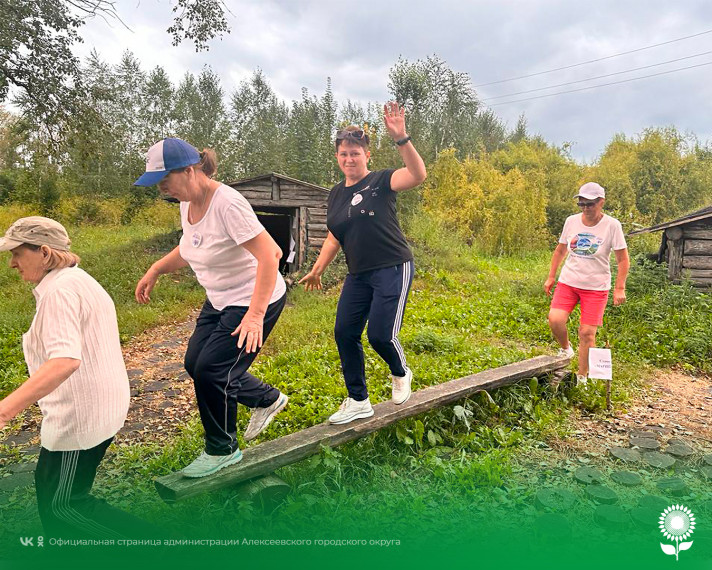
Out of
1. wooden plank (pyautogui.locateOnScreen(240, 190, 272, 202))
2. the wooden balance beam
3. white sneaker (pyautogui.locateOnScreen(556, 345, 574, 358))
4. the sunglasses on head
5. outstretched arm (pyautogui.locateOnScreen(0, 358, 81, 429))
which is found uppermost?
wooden plank (pyautogui.locateOnScreen(240, 190, 272, 202))

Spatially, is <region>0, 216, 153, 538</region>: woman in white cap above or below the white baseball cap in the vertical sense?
below

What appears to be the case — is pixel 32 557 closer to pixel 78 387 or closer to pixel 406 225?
pixel 78 387

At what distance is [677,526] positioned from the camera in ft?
10.2

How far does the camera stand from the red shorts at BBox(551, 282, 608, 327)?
209 inches

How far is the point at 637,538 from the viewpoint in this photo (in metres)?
3.03

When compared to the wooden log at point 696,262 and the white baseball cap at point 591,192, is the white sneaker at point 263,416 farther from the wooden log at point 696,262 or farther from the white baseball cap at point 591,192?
the wooden log at point 696,262

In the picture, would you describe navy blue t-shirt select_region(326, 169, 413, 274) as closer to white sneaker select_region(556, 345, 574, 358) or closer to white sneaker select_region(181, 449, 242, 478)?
white sneaker select_region(181, 449, 242, 478)

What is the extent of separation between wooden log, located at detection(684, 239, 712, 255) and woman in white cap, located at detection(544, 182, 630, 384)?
18.8 feet

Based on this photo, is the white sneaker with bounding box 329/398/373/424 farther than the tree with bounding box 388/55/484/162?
No

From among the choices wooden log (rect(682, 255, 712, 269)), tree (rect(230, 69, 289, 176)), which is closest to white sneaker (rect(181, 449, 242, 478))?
wooden log (rect(682, 255, 712, 269))

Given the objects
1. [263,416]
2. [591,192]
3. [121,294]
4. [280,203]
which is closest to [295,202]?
[280,203]

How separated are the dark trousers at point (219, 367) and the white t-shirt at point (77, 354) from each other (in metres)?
0.50

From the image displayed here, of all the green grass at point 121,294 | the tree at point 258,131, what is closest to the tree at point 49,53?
the green grass at point 121,294

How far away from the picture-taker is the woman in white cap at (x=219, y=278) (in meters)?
2.66
